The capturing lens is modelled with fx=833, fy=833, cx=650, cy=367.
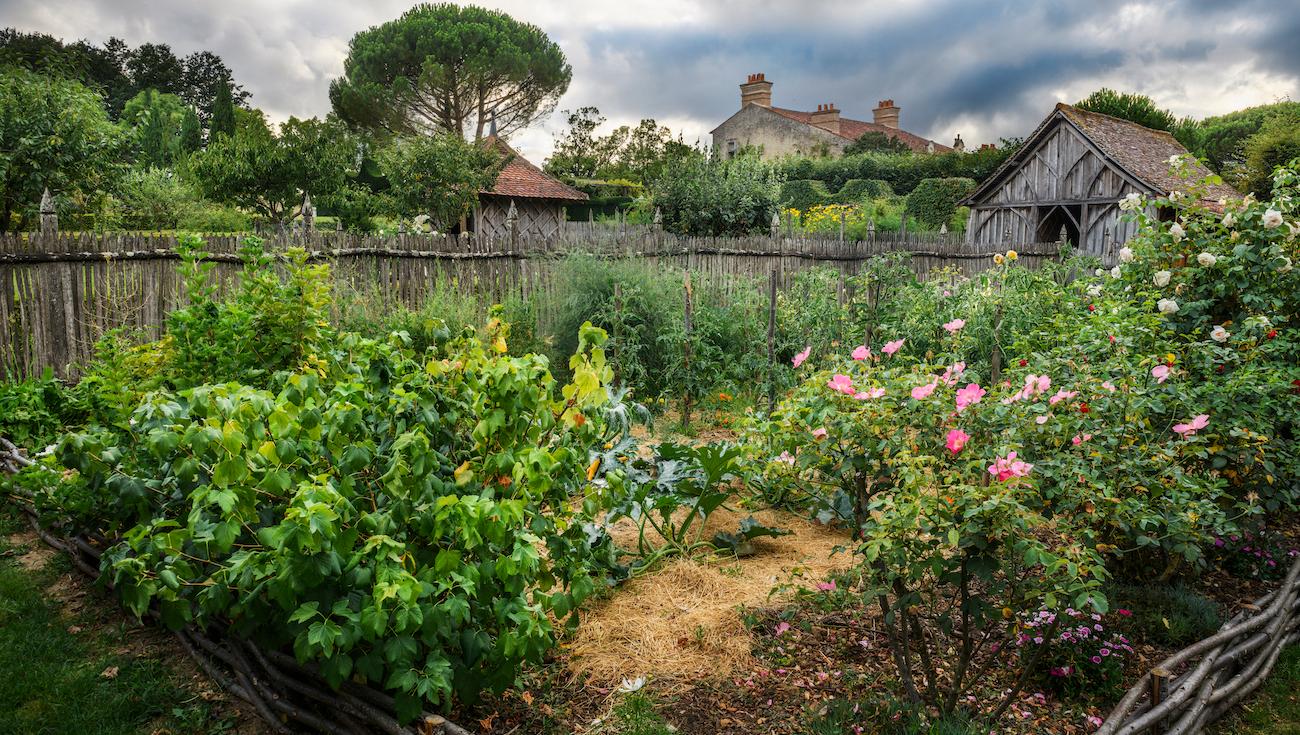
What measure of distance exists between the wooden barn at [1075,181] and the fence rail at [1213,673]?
16071 mm

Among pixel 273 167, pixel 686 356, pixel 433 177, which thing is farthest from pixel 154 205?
pixel 686 356

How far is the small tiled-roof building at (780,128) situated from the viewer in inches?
1522

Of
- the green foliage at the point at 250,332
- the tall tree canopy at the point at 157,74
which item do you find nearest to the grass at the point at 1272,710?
the green foliage at the point at 250,332

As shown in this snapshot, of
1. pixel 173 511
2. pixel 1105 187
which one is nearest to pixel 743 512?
pixel 173 511

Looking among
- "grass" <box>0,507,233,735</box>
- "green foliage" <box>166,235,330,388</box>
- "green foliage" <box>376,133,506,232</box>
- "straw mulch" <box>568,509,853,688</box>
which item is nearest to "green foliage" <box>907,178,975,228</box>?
"green foliage" <box>376,133,506,232</box>

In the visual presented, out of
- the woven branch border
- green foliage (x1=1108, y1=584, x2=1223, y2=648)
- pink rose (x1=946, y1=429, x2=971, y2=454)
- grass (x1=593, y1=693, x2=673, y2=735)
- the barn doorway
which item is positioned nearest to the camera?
pink rose (x1=946, y1=429, x2=971, y2=454)

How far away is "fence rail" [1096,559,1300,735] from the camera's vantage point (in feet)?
8.64

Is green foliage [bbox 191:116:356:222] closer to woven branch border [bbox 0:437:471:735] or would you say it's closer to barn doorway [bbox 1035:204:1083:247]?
barn doorway [bbox 1035:204:1083:247]

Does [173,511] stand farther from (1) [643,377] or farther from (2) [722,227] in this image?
(2) [722,227]

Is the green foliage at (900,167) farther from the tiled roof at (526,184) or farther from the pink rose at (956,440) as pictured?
the pink rose at (956,440)

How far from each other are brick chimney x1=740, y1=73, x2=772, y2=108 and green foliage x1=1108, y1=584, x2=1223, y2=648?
1527 inches

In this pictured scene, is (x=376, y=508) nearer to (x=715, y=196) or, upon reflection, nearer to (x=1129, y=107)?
(x=715, y=196)

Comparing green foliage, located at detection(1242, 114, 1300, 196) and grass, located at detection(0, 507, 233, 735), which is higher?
green foliage, located at detection(1242, 114, 1300, 196)

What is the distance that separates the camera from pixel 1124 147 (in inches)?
792
